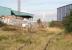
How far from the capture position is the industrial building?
4806cm

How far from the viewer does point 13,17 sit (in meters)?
53.5

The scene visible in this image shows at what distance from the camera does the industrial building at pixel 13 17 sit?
4806 centimetres

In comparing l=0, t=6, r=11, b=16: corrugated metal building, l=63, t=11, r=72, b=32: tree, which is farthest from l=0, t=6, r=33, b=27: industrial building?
l=63, t=11, r=72, b=32: tree

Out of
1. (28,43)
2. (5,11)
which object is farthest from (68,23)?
(5,11)

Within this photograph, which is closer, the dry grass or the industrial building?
the dry grass

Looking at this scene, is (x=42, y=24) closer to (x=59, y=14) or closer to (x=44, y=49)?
(x=59, y=14)

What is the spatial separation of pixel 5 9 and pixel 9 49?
4740cm

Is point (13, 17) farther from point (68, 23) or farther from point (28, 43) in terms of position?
point (28, 43)

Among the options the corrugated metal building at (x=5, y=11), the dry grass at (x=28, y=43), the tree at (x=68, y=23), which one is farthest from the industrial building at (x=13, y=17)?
the dry grass at (x=28, y=43)

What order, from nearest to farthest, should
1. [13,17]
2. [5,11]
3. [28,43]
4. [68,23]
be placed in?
1. [28,43]
2. [68,23]
3. [13,17]
4. [5,11]

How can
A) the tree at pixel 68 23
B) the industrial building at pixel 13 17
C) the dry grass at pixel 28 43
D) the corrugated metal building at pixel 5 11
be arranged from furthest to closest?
1. the corrugated metal building at pixel 5 11
2. the industrial building at pixel 13 17
3. the tree at pixel 68 23
4. the dry grass at pixel 28 43

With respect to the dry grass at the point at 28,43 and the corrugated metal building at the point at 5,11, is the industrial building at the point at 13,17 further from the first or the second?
the dry grass at the point at 28,43

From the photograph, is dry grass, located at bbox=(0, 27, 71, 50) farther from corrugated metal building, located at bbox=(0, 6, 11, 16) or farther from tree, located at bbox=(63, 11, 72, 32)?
corrugated metal building, located at bbox=(0, 6, 11, 16)

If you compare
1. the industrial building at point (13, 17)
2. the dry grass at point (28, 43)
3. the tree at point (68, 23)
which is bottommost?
the dry grass at point (28, 43)
